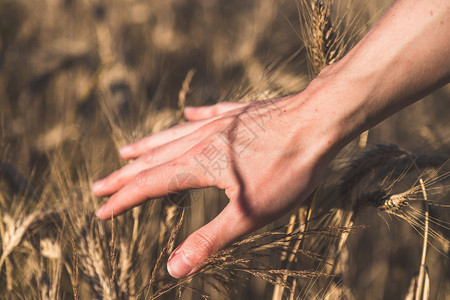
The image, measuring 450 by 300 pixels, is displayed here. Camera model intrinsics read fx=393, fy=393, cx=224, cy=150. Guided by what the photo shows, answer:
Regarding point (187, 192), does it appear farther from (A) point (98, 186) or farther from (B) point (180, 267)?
(A) point (98, 186)

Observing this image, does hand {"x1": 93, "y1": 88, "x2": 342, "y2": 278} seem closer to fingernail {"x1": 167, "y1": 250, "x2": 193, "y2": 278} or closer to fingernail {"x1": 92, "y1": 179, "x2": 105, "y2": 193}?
fingernail {"x1": 167, "y1": 250, "x2": 193, "y2": 278}

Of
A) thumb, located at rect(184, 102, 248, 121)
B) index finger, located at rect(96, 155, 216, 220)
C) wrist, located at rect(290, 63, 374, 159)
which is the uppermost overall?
thumb, located at rect(184, 102, 248, 121)

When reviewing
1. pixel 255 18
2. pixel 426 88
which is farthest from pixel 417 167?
pixel 255 18

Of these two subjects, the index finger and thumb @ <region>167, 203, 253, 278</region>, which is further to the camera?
the index finger

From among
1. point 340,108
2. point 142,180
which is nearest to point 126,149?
point 142,180

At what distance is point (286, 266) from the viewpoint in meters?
0.85

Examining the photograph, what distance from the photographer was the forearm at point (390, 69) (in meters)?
0.68

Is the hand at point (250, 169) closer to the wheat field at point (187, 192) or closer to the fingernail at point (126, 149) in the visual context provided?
the wheat field at point (187, 192)

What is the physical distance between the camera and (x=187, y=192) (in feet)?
3.02

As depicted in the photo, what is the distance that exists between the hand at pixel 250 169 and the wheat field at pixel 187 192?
4 centimetres

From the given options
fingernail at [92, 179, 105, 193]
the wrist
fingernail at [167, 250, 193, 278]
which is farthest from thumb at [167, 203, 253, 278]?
fingernail at [92, 179, 105, 193]

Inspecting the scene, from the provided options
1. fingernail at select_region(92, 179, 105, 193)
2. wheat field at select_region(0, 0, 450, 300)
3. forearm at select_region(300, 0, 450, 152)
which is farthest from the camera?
fingernail at select_region(92, 179, 105, 193)

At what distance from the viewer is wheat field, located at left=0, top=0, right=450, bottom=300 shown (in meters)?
0.85

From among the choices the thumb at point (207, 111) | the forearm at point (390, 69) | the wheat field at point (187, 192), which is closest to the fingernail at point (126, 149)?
the wheat field at point (187, 192)
